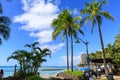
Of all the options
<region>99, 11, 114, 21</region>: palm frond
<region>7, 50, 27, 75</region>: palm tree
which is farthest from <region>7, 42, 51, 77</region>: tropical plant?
<region>99, 11, 114, 21</region>: palm frond

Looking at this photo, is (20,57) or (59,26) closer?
(20,57)

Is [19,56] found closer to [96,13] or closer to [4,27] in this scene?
[4,27]

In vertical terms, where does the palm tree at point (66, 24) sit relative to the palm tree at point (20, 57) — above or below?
above

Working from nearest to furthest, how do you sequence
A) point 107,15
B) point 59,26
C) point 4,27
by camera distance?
point 4,27 < point 107,15 < point 59,26

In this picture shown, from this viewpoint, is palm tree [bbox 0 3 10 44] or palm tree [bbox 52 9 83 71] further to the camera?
palm tree [bbox 52 9 83 71]

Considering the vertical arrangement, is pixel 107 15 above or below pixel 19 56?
above

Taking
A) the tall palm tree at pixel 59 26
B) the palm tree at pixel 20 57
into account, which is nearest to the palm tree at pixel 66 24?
the tall palm tree at pixel 59 26

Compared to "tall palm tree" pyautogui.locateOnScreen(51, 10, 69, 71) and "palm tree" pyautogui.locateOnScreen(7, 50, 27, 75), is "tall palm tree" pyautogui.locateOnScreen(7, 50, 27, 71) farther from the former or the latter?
"tall palm tree" pyautogui.locateOnScreen(51, 10, 69, 71)

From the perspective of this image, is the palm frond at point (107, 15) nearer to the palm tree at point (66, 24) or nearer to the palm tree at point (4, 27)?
the palm tree at point (66, 24)

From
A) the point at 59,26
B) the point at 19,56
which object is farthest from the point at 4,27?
the point at 59,26

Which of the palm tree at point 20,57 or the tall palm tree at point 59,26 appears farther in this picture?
the tall palm tree at point 59,26

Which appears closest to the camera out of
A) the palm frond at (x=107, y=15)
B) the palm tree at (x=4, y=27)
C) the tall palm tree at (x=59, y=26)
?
the palm tree at (x=4, y=27)

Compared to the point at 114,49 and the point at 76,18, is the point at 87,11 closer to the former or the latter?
the point at 76,18

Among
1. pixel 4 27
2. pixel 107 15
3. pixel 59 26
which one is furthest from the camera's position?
pixel 59 26
